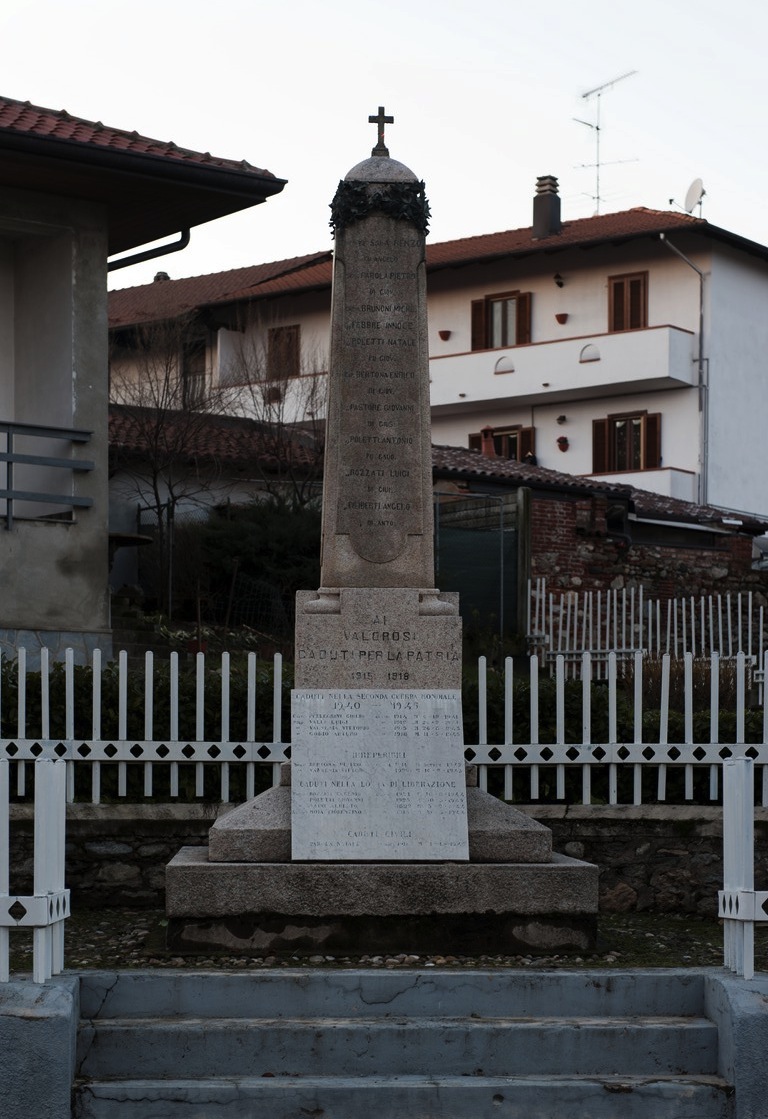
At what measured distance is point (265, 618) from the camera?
56.9 ft

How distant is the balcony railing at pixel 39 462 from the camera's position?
44.8 feet

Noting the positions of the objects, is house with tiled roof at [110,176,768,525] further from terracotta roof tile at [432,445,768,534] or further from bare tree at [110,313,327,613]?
bare tree at [110,313,327,613]

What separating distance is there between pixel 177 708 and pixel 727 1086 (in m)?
3.98

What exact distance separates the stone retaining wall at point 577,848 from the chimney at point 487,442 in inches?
948

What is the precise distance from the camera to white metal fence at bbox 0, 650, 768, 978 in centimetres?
Answer: 908

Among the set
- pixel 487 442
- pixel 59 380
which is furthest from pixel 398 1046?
pixel 487 442

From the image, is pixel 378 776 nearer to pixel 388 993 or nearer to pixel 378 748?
pixel 378 748

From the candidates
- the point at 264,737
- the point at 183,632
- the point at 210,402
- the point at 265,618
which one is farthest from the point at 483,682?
the point at 210,402

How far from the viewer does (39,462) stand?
13797 mm

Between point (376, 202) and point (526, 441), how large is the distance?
2726cm

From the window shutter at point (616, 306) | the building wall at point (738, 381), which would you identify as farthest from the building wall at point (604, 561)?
the window shutter at point (616, 306)

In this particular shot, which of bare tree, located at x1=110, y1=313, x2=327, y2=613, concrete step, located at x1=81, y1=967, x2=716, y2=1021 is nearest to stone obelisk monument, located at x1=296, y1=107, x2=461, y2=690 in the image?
concrete step, located at x1=81, y1=967, x2=716, y2=1021

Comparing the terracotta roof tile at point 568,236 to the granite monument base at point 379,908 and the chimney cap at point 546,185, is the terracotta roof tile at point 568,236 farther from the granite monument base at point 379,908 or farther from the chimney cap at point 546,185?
the granite monument base at point 379,908

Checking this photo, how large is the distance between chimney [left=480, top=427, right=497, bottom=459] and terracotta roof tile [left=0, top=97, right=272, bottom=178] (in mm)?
18655
